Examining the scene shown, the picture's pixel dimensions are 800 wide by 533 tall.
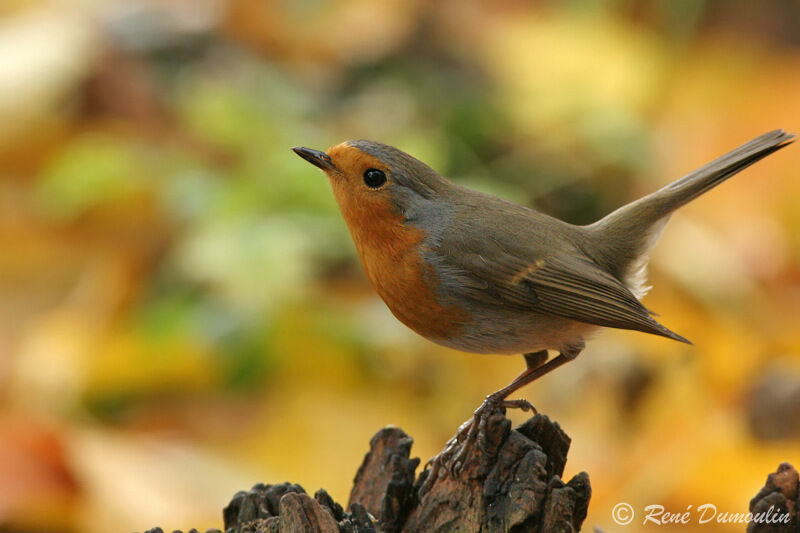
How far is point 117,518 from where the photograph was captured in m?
3.29

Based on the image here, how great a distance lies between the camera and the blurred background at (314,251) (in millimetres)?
3828

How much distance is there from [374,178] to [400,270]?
27cm

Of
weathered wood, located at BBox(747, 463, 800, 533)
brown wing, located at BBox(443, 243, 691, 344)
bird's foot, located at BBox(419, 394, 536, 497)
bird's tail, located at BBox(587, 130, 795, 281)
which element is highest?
bird's tail, located at BBox(587, 130, 795, 281)

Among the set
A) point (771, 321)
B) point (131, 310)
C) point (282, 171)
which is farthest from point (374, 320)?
point (771, 321)

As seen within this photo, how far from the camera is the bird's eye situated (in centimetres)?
289

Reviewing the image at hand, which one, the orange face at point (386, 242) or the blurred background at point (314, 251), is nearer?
the orange face at point (386, 242)

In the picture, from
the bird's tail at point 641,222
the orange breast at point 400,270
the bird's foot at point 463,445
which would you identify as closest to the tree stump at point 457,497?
the bird's foot at point 463,445

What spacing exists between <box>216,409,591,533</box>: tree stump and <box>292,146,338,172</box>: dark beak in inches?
29.3

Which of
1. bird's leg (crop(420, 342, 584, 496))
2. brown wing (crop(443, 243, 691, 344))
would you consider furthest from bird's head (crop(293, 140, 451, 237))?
bird's leg (crop(420, 342, 584, 496))

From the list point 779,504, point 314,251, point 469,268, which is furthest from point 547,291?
point 314,251

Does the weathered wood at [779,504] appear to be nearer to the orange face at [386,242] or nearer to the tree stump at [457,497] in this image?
the tree stump at [457,497]

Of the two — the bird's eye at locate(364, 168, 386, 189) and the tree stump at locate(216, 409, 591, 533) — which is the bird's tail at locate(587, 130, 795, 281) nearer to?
the bird's eye at locate(364, 168, 386, 189)

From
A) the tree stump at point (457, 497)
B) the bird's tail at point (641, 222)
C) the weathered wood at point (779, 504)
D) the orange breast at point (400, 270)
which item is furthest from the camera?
the bird's tail at point (641, 222)

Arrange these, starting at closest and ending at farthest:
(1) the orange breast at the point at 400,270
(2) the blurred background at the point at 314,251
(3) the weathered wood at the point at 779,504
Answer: (3) the weathered wood at the point at 779,504 → (1) the orange breast at the point at 400,270 → (2) the blurred background at the point at 314,251
